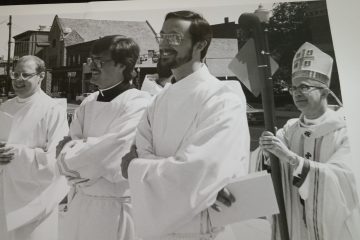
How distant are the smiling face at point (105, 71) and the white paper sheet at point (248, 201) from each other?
0.87m

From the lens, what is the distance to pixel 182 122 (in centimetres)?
169

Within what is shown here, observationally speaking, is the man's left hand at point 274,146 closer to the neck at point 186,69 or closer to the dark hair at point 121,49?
the neck at point 186,69

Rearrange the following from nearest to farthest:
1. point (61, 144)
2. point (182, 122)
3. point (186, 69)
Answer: point (182, 122) → point (186, 69) → point (61, 144)

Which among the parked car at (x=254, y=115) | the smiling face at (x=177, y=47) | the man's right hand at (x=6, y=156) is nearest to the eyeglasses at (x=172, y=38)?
the smiling face at (x=177, y=47)

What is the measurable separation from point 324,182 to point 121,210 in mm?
1027

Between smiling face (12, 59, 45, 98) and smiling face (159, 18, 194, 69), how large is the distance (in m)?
0.78

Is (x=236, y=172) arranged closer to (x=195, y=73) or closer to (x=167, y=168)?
(x=167, y=168)

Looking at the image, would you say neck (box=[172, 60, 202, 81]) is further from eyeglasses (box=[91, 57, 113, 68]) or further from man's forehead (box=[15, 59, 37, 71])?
man's forehead (box=[15, 59, 37, 71])

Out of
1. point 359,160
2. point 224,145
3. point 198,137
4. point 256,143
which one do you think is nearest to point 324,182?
point 359,160

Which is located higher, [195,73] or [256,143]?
[195,73]

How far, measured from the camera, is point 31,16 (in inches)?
89.4

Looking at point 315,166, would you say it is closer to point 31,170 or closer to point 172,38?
point 172,38

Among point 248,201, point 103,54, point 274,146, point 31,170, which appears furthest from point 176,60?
point 31,170

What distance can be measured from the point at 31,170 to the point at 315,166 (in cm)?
153
